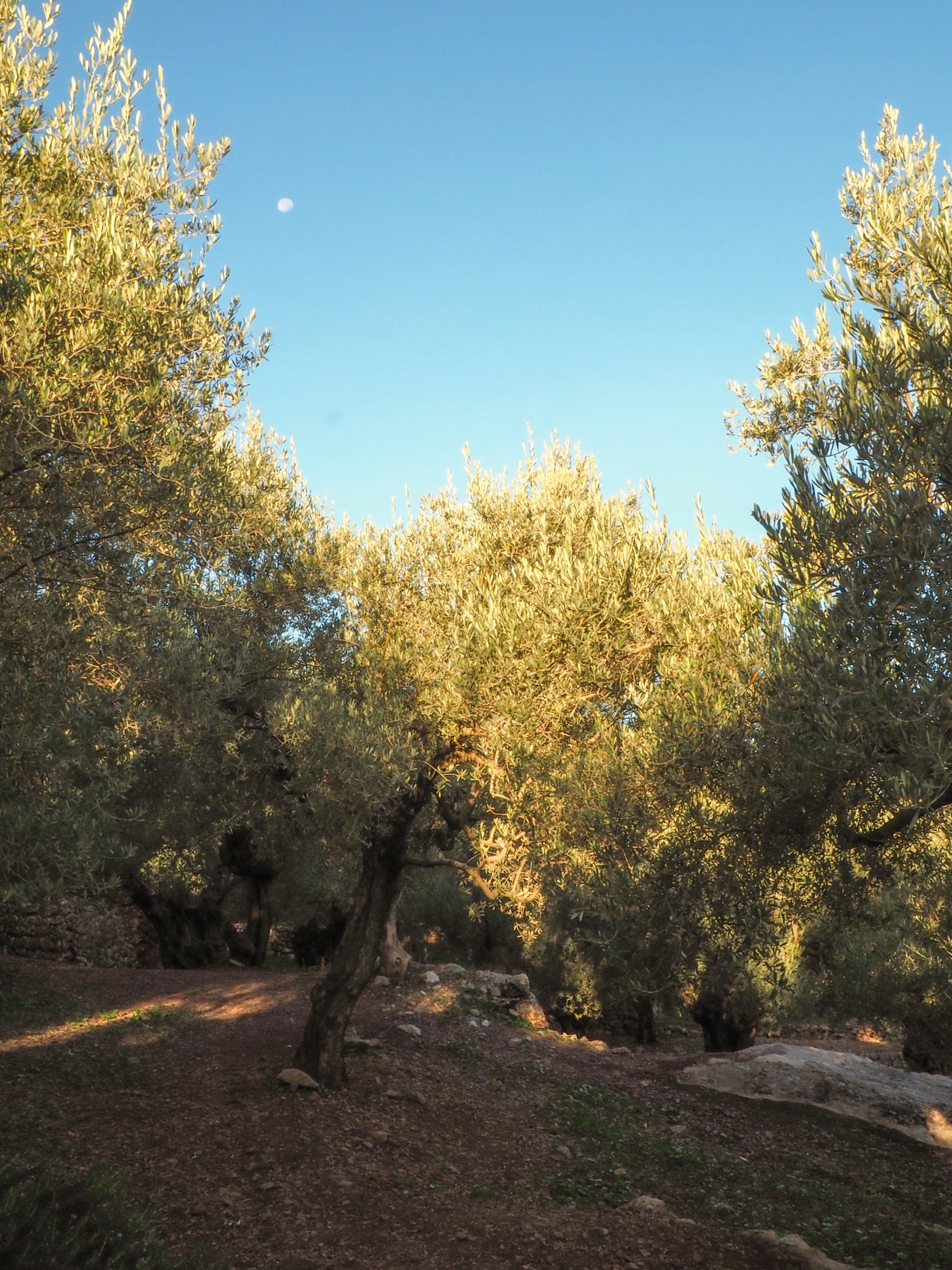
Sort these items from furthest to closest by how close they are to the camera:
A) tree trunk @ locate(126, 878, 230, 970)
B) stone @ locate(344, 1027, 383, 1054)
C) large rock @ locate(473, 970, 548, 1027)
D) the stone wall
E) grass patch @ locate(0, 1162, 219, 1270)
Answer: tree trunk @ locate(126, 878, 230, 970), the stone wall, large rock @ locate(473, 970, 548, 1027), stone @ locate(344, 1027, 383, 1054), grass patch @ locate(0, 1162, 219, 1270)

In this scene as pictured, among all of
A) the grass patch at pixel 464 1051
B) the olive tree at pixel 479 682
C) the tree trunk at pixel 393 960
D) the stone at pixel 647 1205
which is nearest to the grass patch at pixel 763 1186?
the stone at pixel 647 1205

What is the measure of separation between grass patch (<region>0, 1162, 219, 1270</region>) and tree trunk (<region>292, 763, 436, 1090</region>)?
223 inches

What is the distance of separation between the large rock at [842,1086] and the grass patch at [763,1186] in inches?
64.6

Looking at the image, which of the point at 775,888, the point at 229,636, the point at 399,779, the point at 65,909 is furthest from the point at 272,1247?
the point at 65,909

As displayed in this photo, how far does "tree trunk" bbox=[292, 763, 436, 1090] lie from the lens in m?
15.0

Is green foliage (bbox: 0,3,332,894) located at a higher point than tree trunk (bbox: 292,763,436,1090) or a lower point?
higher

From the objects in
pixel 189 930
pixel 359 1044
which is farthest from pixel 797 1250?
pixel 189 930

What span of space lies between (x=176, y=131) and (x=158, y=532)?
5570 mm

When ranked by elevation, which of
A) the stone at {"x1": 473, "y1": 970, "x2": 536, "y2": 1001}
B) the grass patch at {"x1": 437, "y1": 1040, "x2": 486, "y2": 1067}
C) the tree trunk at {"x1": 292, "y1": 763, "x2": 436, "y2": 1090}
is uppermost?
the tree trunk at {"x1": 292, "y1": 763, "x2": 436, "y2": 1090}

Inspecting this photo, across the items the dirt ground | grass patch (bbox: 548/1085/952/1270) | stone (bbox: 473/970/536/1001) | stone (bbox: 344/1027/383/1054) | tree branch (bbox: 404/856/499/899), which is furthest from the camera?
stone (bbox: 473/970/536/1001)

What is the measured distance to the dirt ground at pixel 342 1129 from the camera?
10.7 m

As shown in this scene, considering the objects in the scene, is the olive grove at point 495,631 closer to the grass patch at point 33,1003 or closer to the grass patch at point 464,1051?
the grass patch at point 464,1051

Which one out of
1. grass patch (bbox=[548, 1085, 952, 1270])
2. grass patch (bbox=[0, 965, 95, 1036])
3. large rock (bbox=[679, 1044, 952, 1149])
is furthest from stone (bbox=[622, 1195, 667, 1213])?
grass patch (bbox=[0, 965, 95, 1036])

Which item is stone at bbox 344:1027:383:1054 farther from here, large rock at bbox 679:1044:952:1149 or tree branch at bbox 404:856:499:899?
large rock at bbox 679:1044:952:1149
